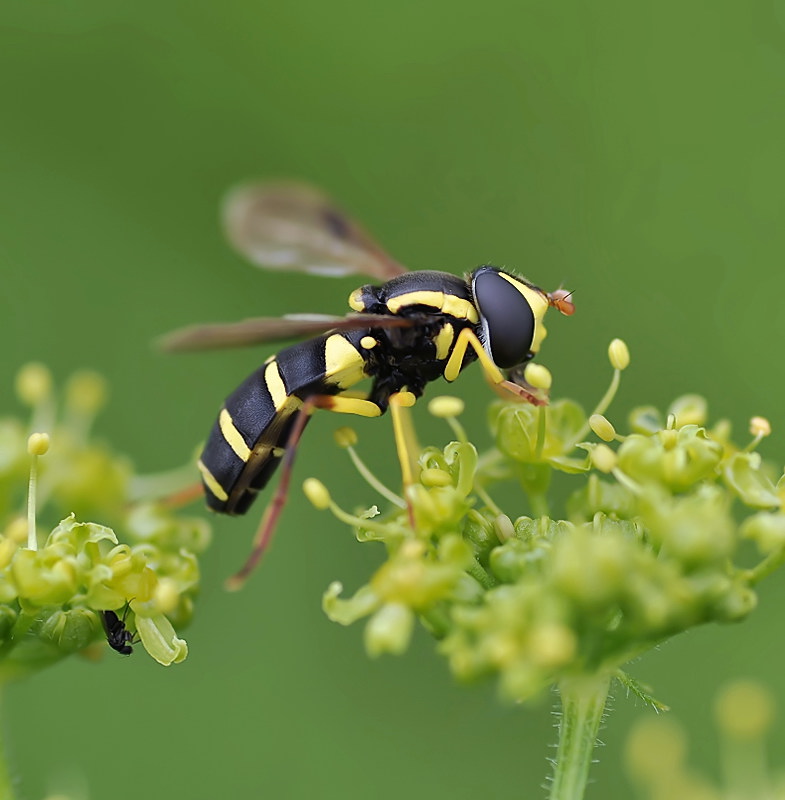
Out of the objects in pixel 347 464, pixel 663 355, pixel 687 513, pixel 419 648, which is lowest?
pixel 419 648

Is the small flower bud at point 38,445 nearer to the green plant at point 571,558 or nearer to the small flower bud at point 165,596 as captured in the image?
the small flower bud at point 165,596

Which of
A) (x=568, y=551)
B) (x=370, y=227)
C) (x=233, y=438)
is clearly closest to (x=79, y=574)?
(x=233, y=438)

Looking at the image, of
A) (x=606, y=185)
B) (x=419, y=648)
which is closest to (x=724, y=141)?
(x=606, y=185)

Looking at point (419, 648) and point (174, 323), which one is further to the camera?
point (174, 323)

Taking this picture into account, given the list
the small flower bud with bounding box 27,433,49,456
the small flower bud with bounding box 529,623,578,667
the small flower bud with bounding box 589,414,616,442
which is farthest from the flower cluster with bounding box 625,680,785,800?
the small flower bud with bounding box 27,433,49,456

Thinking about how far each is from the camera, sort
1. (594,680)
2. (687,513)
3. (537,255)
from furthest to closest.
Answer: (537,255)
(594,680)
(687,513)

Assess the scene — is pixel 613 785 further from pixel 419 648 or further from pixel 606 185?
pixel 606 185

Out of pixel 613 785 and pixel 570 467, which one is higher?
pixel 570 467

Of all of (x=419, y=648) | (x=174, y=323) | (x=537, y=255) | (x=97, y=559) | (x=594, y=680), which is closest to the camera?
(x=594, y=680)
